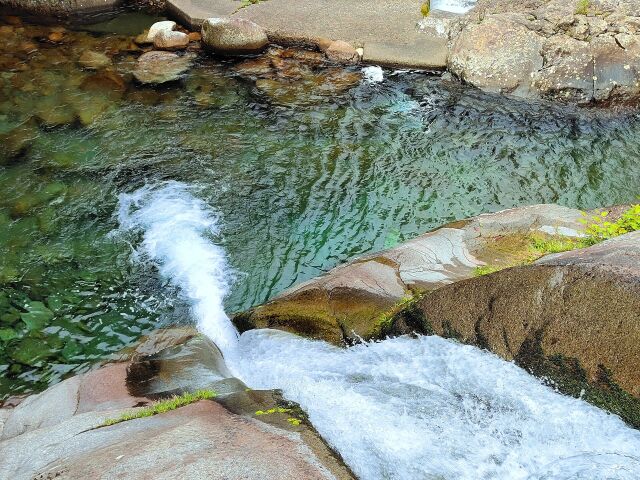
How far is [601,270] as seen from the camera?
13.9 ft

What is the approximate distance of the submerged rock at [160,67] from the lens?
12.9 metres

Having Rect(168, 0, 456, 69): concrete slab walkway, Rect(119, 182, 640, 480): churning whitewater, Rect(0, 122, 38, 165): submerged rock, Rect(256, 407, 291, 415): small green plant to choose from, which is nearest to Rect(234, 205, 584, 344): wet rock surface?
Rect(119, 182, 640, 480): churning whitewater

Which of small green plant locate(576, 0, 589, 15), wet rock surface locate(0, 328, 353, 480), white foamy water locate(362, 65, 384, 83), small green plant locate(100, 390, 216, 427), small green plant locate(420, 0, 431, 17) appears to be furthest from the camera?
small green plant locate(420, 0, 431, 17)

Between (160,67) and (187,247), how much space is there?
613 cm

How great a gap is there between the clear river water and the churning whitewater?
0.02 m

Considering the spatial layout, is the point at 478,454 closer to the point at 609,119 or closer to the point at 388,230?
the point at 388,230

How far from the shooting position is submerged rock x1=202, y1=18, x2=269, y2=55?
44.7 feet

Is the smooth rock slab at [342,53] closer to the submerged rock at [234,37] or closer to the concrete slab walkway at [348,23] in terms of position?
the concrete slab walkway at [348,23]

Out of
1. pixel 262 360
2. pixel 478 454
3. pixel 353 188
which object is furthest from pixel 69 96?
pixel 478 454

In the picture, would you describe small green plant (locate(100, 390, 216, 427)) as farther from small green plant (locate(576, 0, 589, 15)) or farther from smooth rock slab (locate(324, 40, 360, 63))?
small green plant (locate(576, 0, 589, 15))

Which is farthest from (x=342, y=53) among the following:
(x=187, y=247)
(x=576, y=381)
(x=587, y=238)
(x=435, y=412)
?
(x=576, y=381)

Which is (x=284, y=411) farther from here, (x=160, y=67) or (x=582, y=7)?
(x=582, y=7)

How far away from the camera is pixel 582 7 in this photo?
1276cm

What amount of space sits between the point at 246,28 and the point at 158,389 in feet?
32.7
